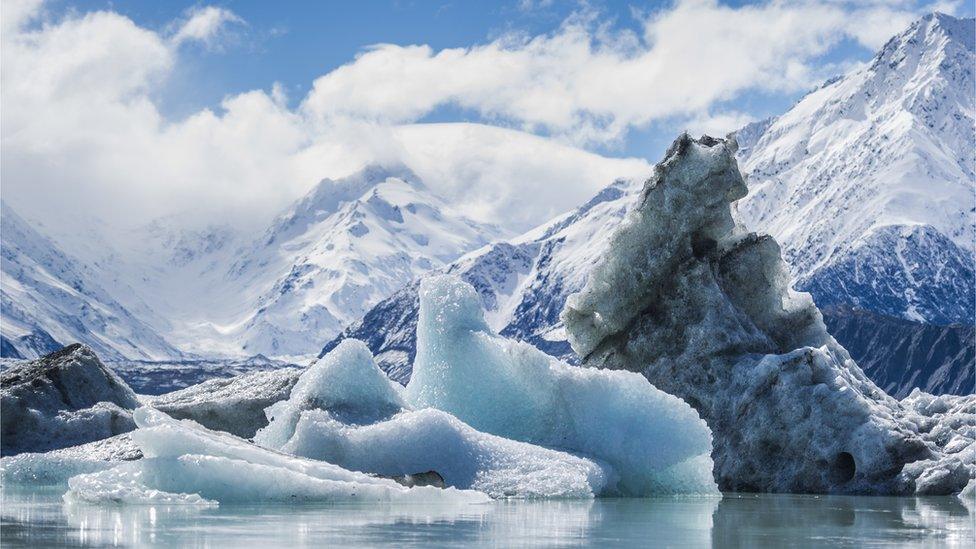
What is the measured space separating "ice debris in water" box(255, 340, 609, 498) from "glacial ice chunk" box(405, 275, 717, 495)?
838mm

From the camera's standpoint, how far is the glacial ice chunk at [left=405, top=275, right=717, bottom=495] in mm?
20234

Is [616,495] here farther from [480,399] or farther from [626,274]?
[626,274]

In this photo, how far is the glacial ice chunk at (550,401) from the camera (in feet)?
66.4

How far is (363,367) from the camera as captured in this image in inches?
795

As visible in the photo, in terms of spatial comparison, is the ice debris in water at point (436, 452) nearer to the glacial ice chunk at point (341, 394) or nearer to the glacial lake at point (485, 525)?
the glacial ice chunk at point (341, 394)

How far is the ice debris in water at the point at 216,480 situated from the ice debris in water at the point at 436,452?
4.83 ft

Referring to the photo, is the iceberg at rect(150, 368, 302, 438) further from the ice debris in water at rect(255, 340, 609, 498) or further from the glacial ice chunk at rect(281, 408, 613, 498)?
the glacial ice chunk at rect(281, 408, 613, 498)

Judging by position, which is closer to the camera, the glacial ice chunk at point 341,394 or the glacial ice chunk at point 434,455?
the glacial ice chunk at point 434,455

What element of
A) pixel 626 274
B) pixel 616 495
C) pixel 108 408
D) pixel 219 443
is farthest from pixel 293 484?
pixel 626 274

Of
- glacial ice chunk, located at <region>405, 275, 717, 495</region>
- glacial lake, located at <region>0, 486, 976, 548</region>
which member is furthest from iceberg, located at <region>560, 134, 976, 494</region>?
glacial lake, located at <region>0, 486, 976, 548</region>

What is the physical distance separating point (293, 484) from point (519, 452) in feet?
12.2

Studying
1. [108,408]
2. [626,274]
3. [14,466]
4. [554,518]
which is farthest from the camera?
[626,274]

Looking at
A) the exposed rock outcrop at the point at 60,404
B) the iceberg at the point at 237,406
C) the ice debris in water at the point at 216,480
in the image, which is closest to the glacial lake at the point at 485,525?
the ice debris in water at the point at 216,480

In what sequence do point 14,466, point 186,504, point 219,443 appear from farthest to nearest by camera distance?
1. point 14,466
2. point 219,443
3. point 186,504
